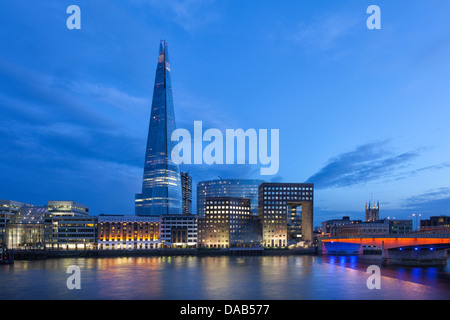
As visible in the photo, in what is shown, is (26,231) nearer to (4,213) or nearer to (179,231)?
(4,213)

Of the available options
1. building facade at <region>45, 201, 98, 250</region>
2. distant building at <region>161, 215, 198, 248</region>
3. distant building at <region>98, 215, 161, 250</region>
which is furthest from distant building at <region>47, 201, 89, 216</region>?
distant building at <region>161, 215, 198, 248</region>

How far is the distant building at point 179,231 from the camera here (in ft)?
530

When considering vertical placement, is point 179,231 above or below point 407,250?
below

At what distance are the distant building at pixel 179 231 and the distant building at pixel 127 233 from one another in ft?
11.6

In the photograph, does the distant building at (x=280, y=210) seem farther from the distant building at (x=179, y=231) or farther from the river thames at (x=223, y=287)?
the river thames at (x=223, y=287)

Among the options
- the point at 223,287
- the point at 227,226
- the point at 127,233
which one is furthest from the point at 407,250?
the point at 127,233

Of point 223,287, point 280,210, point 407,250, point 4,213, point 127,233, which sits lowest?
point 127,233

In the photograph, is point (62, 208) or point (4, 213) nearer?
point (4, 213)

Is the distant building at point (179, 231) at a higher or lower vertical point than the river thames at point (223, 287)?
lower

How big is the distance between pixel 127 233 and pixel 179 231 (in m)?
21.1

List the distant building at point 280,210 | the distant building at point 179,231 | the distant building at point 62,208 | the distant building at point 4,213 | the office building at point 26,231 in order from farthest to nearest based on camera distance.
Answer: the distant building at point 280,210 → the distant building at point 62,208 → the distant building at point 4,213 → the distant building at point 179,231 → the office building at point 26,231

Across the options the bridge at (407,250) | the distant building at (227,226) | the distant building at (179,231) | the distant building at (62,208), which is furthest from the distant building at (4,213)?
the bridge at (407,250)

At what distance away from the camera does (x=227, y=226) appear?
17762cm
